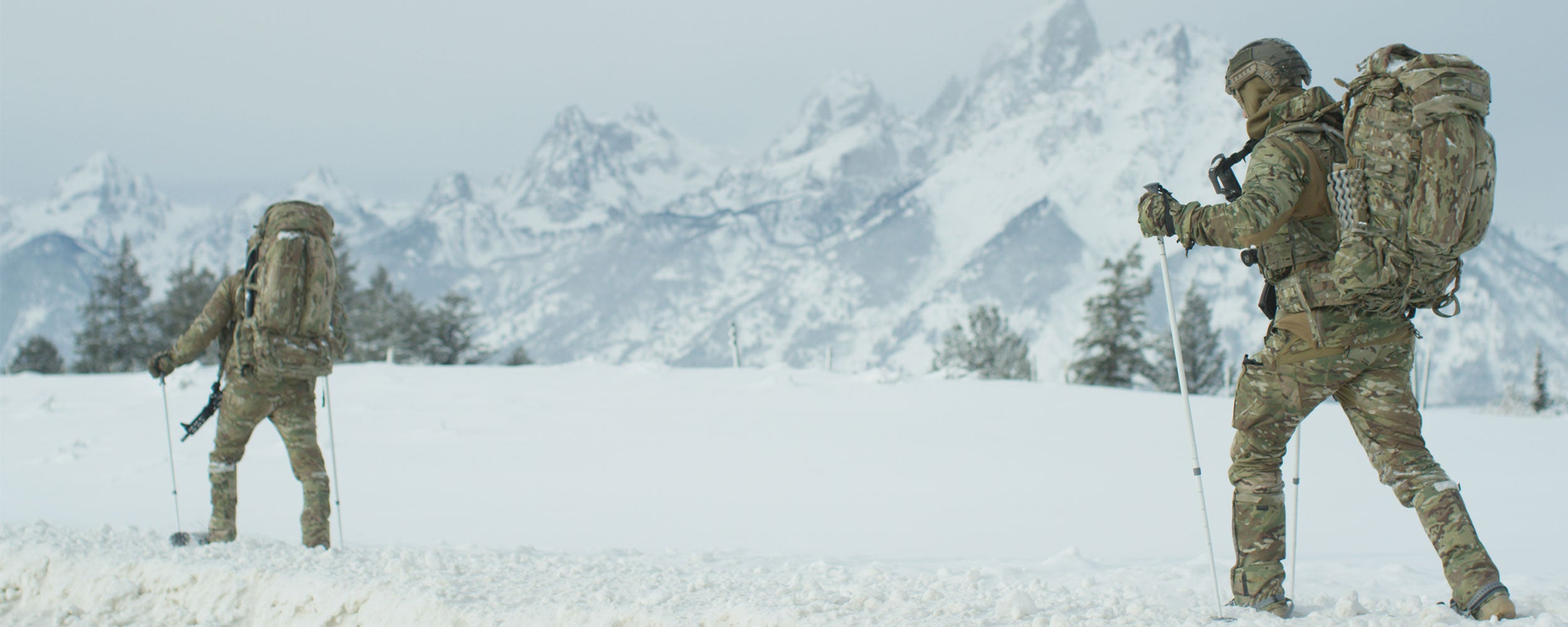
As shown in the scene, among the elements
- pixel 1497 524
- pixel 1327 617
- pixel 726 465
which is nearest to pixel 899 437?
pixel 726 465

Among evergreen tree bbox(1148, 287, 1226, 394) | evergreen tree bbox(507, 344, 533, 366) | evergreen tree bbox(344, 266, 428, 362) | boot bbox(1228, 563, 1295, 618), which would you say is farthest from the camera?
evergreen tree bbox(507, 344, 533, 366)

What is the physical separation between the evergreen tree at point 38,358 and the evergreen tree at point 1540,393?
62.1 metres

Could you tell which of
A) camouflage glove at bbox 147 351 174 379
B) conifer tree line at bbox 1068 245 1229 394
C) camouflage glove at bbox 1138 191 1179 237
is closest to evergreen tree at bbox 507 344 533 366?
conifer tree line at bbox 1068 245 1229 394

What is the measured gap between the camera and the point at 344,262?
175 feet

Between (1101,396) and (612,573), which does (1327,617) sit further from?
(1101,396)

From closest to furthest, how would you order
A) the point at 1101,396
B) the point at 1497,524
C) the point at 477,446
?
1. the point at 1497,524
2. the point at 477,446
3. the point at 1101,396

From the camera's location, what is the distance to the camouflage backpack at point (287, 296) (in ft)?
18.3

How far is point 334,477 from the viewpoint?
622cm

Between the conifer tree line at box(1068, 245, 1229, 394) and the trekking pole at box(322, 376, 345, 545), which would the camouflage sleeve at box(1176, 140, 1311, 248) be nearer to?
the trekking pole at box(322, 376, 345, 545)

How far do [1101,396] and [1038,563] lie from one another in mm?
9056

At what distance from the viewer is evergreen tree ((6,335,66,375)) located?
44.2 m

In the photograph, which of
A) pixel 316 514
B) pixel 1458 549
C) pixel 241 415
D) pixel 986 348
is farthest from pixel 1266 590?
pixel 986 348

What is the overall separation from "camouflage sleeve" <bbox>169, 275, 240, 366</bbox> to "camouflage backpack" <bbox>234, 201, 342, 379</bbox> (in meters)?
0.14

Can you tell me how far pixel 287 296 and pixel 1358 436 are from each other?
5.69 m
